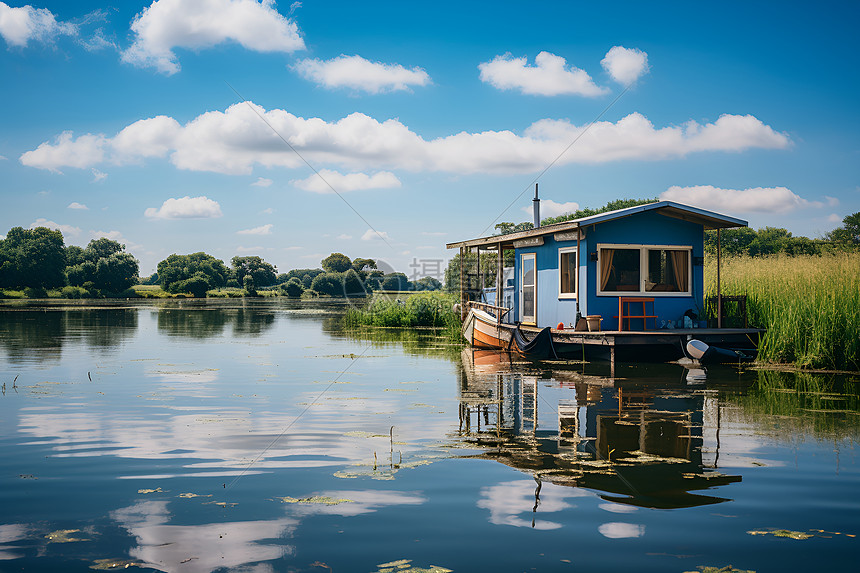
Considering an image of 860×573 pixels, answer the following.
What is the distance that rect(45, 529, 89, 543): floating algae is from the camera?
4.70 m

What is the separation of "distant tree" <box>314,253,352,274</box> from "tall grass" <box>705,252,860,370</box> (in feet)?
387

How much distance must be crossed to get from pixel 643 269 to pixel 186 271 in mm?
107802

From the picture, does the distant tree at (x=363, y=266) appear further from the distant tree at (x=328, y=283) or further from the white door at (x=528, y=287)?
the white door at (x=528, y=287)

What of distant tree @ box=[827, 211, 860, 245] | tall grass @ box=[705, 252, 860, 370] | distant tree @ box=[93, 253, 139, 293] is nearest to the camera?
tall grass @ box=[705, 252, 860, 370]

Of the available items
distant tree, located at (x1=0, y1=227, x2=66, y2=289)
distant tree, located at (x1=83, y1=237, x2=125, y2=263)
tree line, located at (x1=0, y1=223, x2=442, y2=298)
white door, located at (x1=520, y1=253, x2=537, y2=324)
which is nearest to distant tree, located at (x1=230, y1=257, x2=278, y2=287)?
tree line, located at (x1=0, y1=223, x2=442, y2=298)

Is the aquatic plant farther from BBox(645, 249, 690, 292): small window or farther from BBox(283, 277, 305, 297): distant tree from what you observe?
BBox(283, 277, 305, 297): distant tree

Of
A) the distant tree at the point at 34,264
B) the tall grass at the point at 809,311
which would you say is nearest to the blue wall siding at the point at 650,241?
the tall grass at the point at 809,311

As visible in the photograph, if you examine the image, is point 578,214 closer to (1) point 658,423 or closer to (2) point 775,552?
(1) point 658,423

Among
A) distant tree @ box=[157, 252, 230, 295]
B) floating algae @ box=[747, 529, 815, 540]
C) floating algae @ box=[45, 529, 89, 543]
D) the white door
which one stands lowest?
floating algae @ box=[45, 529, 89, 543]

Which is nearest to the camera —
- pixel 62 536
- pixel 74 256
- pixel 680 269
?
pixel 62 536

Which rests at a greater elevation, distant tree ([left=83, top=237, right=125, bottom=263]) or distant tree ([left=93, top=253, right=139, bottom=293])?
distant tree ([left=83, top=237, right=125, bottom=263])

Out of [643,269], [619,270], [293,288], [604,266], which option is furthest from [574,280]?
[293,288]

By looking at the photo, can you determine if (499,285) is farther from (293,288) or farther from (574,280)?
(293,288)

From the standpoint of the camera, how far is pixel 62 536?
4.78 m
